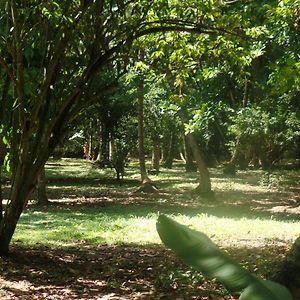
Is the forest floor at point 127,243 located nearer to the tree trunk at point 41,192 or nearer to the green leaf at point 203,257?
the tree trunk at point 41,192

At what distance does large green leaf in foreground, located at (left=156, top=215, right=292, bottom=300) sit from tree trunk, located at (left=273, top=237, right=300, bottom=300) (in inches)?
91.3

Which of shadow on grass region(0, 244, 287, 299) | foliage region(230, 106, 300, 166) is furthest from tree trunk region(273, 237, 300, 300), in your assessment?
foliage region(230, 106, 300, 166)

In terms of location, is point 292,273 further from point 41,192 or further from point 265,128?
point 265,128

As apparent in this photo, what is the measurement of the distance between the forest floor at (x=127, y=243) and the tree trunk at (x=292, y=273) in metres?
0.76

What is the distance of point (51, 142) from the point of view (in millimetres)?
6707

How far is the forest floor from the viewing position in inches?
225

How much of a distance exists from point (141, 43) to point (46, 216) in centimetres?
595

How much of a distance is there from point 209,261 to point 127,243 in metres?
7.37

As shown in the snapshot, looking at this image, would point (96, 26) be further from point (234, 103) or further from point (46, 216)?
point (234, 103)

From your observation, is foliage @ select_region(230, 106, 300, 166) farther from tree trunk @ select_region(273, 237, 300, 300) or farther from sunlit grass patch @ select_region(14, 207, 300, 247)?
tree trunk @ select_region(273, 237, 300, 300)

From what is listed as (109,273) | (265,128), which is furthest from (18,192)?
(265,128)

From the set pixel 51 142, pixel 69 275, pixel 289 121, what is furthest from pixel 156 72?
pixel 289 121

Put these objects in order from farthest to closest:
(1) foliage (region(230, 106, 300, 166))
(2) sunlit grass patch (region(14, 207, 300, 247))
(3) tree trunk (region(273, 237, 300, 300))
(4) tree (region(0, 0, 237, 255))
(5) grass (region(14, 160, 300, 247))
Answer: (1) foliage (region(230, 106, 300, 166)) < (5) grass (region(14, 160, 300, 247)) < (2) sunlit grass patch (region(14, 207, 300, 247)) < (4) tree (region(0, 0, 237, 255)) < (3) tree trunk (region(273, 237, 300, 300))

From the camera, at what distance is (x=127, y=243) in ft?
28.4
